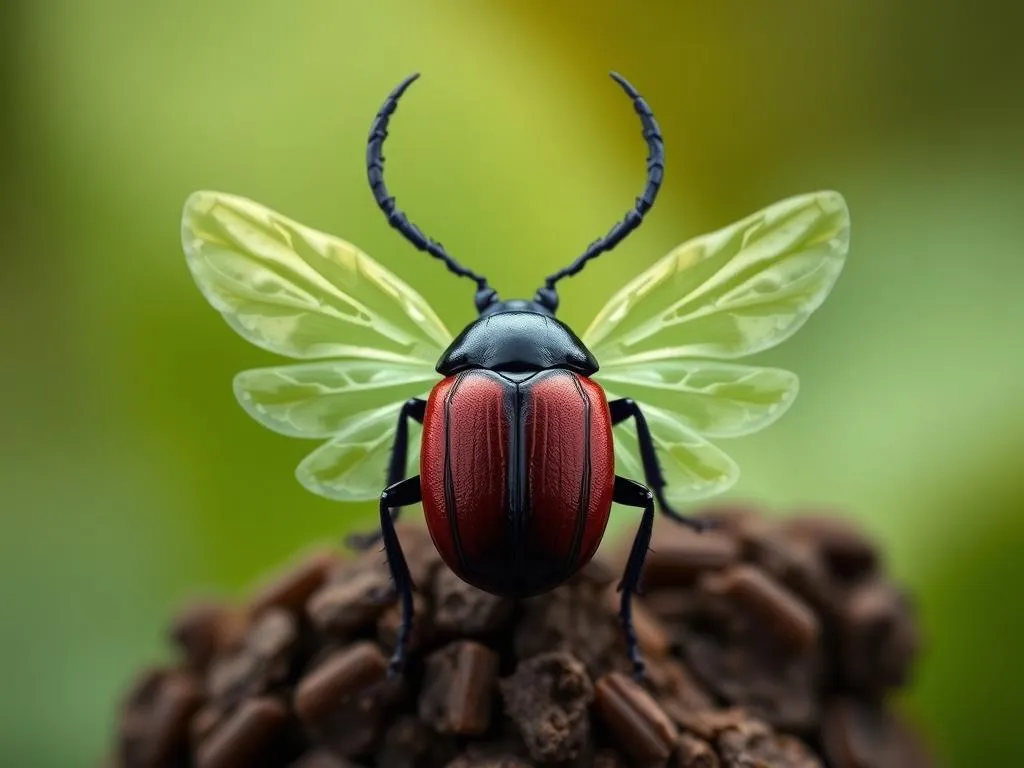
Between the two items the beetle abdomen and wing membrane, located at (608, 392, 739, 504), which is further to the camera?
wing membrane, located at (608, 392, 739, 504)

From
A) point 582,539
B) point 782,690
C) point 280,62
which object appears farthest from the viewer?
point 280,62

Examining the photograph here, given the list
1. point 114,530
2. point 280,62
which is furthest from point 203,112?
point 114,530

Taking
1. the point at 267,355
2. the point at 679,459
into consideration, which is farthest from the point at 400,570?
the point at 267,355

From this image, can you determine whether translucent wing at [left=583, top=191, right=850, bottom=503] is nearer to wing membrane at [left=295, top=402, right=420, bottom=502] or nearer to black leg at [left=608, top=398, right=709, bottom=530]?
black leg at [left=608, top=398, right=709, bottom=530]

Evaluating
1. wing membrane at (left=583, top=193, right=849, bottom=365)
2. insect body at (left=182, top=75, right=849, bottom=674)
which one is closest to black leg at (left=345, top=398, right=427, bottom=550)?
insect body at (left=182, top=75, right=849, bottom=674)

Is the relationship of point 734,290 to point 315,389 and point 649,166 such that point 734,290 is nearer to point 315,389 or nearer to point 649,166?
point 649,166

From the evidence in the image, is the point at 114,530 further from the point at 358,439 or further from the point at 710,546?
the point at 710,546

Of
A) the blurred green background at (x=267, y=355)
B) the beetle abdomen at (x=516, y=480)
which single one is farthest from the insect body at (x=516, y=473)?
the blurred green background at (x=267, y=355)

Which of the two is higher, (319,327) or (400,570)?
(319,327)
